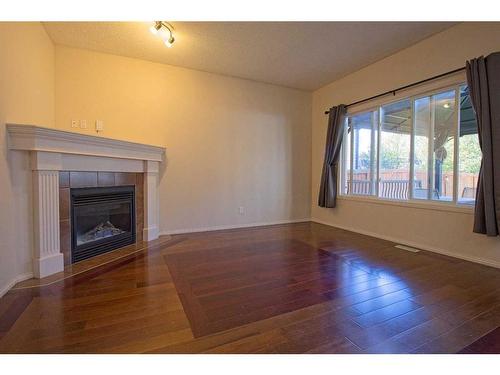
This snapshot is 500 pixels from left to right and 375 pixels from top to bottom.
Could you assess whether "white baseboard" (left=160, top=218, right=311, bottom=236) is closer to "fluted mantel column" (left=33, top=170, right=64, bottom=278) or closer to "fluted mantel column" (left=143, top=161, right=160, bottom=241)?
"fluted mantel column" (left=143, top=161, right=160, bottom=241)

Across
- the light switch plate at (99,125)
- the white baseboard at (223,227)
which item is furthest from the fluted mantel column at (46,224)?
the white baseboard at (223,227)

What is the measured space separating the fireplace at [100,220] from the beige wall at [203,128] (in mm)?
583

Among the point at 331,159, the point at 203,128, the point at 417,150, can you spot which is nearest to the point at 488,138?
the point at 417,150

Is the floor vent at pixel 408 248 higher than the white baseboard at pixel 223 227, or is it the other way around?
the white baseboard at pixel 223 227

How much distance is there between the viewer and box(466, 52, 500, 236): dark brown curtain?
229 centimetres

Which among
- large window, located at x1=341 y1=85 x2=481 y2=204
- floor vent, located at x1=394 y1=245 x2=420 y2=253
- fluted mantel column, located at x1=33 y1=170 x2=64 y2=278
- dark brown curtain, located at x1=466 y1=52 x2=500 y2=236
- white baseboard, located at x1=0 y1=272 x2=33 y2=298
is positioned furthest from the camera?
floor vent, located at x1=394 y1=245 x2=420 y2=253

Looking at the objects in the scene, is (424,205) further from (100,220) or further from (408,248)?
(100,220)

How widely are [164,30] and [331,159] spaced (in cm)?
306

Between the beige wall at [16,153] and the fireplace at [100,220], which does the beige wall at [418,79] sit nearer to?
the fireplace at [100,220]

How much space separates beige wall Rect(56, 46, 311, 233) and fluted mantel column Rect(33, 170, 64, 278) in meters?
1.28

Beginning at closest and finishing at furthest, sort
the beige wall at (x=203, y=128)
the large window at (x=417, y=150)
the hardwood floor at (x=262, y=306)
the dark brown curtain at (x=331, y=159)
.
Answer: the hardwood floor at (x=262, y=306), the large window at (x=417, y=150), the beige wall at (x=203, y=128), the dark brown curtain at (x=331, y=159)

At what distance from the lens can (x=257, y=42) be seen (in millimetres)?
2980

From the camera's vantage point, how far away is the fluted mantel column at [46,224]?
212 centimetres

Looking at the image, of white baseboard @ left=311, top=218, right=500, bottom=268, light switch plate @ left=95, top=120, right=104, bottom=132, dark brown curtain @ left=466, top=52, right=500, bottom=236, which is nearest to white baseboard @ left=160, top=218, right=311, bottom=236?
white baseboard @ left=311, top=218, right=500, bottom=268
